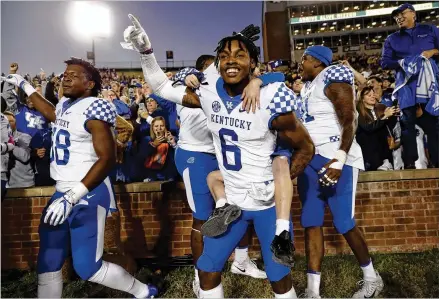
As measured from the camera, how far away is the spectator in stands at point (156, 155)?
5445 millimetres

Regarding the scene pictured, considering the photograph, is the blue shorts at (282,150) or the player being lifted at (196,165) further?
the player being lifted at (196,165)

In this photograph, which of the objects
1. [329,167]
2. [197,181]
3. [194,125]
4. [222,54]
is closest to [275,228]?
[329,167]

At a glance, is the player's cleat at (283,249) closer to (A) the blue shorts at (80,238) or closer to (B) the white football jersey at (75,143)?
(A) the blue shorts at (80,238)

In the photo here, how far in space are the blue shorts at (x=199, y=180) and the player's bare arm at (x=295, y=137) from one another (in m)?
1.37

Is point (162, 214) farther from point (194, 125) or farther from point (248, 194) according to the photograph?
point (248, 194)

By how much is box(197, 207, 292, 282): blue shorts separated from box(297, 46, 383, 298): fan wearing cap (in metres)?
1.10

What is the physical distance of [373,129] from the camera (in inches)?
211

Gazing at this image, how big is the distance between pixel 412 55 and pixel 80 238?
14.9 feet

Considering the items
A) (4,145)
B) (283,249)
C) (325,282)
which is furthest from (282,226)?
(4,145)

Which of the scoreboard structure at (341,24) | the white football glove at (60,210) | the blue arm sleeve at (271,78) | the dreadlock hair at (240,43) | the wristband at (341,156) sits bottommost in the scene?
the white football glove at (60,210)

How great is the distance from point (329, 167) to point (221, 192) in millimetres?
979

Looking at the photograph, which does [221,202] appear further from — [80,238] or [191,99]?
[80,238]

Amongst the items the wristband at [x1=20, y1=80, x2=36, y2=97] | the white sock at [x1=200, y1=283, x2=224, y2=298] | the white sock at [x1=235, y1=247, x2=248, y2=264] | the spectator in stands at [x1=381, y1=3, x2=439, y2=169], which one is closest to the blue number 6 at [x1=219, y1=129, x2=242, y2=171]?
the white sock at [x1=200, y1=283, x2=224, y2=298]

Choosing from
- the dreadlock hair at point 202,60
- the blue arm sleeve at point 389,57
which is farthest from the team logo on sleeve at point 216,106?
the blue arm sleeve at point 389,57
